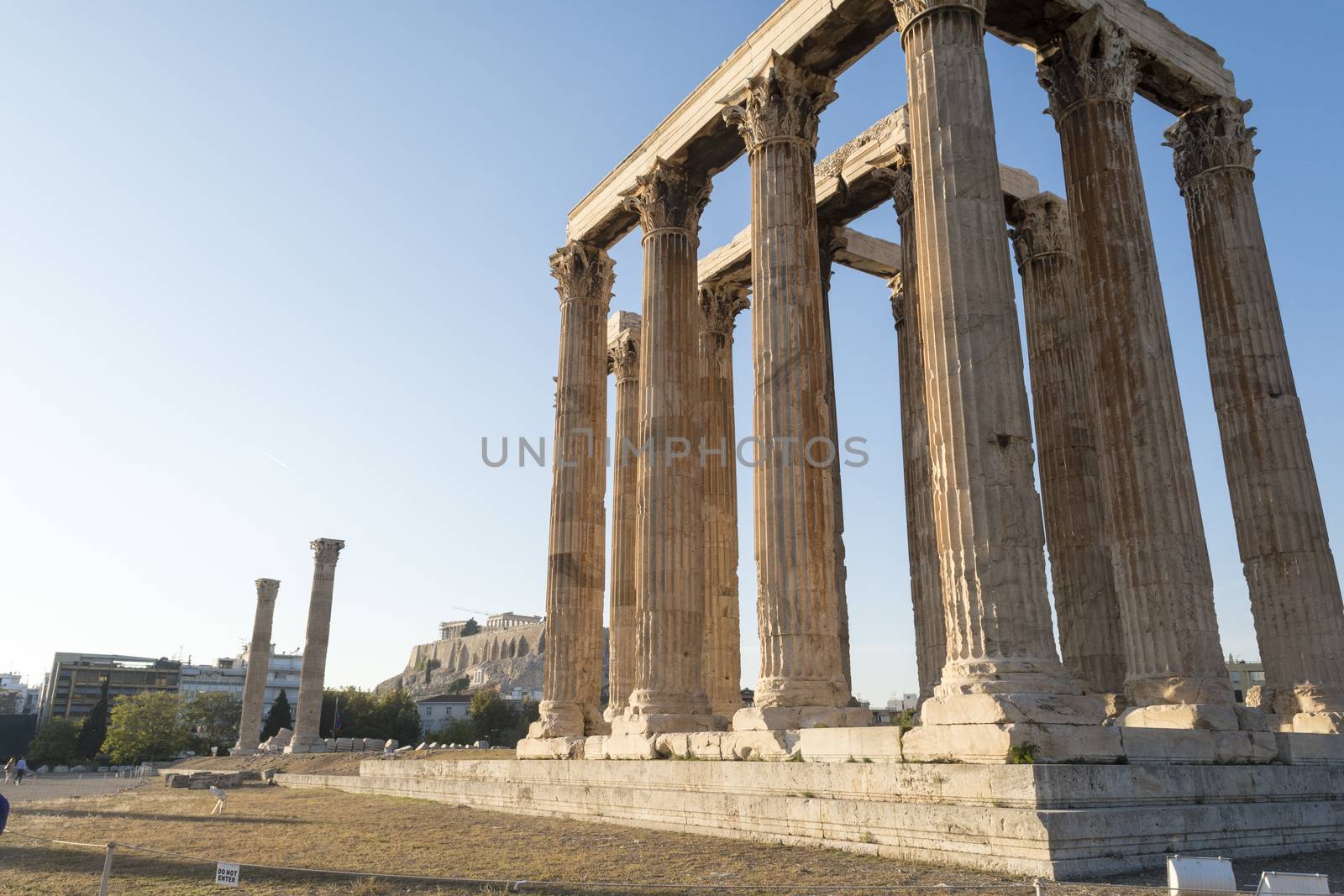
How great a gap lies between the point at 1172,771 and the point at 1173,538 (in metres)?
5.45

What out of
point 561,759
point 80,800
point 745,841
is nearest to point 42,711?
point 80,800

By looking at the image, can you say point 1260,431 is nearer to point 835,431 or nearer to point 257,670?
point 835,431

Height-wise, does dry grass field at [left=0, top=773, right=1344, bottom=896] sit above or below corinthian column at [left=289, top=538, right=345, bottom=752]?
below

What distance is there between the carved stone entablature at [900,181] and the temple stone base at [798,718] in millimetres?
13392

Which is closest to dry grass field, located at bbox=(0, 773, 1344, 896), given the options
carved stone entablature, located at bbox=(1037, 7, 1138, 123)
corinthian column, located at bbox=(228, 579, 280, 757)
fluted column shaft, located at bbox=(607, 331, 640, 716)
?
fluted column shaft, located at bbox=(607, 331, 640, 716)

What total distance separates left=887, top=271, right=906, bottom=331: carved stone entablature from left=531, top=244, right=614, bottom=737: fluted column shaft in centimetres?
878

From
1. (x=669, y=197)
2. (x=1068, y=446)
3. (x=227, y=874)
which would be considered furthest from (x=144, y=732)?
(x=227, y=874)

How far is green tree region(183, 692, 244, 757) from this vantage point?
101m

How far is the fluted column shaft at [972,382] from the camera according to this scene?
1413 cm

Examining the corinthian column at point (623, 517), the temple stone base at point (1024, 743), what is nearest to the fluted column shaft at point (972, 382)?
the temple stone base at point (1024, 743)

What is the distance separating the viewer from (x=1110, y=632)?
71.9 feet

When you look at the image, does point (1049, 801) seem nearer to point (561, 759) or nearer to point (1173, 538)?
point (1173, 538)

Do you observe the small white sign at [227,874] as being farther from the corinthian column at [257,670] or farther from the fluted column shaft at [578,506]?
the corinthian column at [257,670]

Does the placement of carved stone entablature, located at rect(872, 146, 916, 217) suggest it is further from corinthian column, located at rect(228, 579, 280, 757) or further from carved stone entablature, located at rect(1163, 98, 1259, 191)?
corinthian column, located at rect(228, 579, 280, 757)
